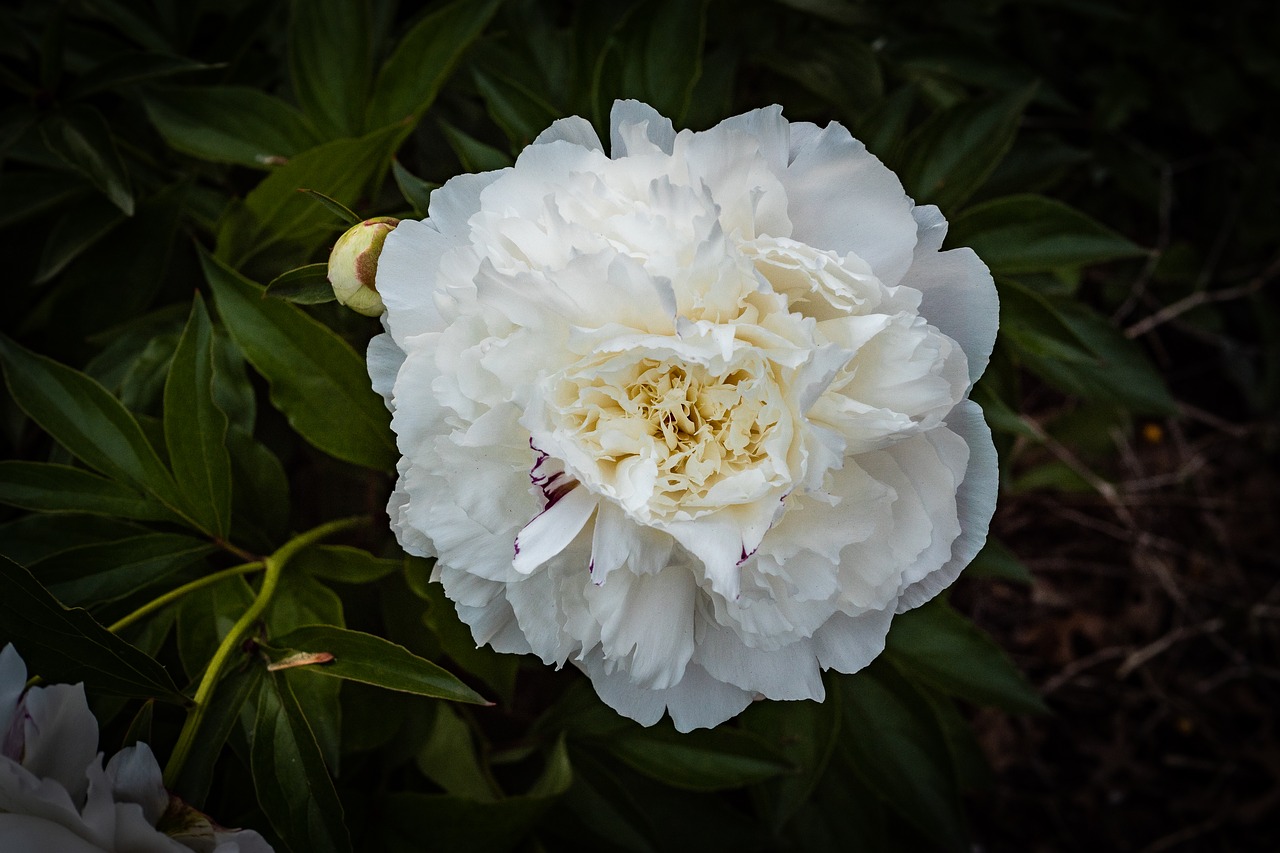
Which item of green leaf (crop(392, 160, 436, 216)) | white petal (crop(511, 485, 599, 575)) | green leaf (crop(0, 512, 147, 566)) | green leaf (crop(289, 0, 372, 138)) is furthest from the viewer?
green leaf (crop(289, 0, 372, 138))

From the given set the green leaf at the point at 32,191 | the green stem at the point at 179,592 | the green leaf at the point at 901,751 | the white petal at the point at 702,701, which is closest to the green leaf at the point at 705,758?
the green leaf at the point at 901,751

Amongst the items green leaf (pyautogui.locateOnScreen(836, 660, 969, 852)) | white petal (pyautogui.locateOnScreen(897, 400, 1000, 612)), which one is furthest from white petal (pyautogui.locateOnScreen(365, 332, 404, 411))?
green leaf (pyautogui.locateOnScreen(836, 660, 969, 852))

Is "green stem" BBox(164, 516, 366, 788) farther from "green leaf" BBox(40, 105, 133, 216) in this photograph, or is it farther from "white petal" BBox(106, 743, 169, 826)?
"green leaf" BBox(40, 105, 133, 216)

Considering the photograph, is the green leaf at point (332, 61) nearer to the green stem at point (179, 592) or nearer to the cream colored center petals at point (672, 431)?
the green stem at point (179, 592)

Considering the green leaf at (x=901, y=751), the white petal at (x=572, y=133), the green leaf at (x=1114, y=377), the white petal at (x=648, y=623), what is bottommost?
the green leaf at (x=901, y=751)

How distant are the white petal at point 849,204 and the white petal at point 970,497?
0.33 ft

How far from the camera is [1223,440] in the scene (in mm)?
1746

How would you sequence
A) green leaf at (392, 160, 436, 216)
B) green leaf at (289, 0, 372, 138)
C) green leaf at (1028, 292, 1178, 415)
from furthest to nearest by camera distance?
green leaf at (1028, 292, 1178, 415) → green leaf at (289, 0, 372, 138) → green leaf at (392, 160, 436, 216)

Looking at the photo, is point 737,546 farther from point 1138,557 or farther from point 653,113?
point 1138,557

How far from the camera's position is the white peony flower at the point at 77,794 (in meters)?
0.55

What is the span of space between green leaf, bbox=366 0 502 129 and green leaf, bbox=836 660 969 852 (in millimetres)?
718

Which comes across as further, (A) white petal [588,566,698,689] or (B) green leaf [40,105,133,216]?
(B) green leaf [40,105,133,216]

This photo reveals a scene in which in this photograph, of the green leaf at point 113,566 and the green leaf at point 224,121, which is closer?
the green leaf at point 113,566

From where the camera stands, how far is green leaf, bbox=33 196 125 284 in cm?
93
